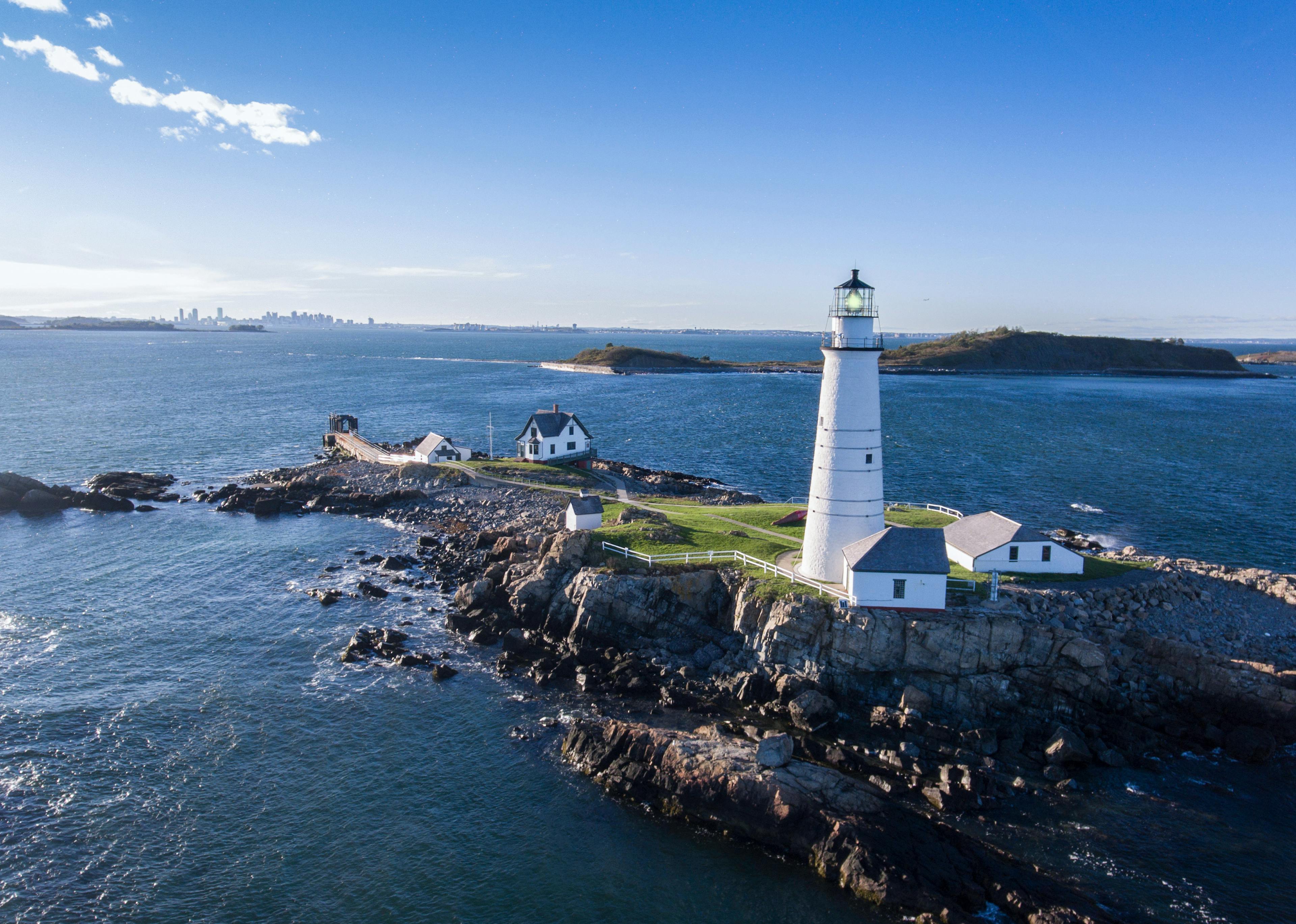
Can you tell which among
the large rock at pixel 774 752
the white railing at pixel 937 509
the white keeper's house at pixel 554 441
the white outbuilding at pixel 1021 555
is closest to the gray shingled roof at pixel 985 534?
the white outbuilding at pixel 1021 555

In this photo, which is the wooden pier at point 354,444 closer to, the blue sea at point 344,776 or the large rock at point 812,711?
the blue sea at point 344,776

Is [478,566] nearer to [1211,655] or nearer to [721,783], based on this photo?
[721,783]

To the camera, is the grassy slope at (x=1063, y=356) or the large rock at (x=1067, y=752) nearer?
the large rock at (x=1067, y=752)

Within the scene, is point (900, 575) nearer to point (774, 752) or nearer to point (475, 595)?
point (774, 752)

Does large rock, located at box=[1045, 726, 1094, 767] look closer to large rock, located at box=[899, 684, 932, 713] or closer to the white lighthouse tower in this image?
large rock, located at box=[899, 684, 932, 713]

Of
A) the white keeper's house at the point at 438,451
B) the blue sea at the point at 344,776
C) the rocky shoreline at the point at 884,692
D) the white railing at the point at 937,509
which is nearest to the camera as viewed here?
the blue sea at the point at 344,776

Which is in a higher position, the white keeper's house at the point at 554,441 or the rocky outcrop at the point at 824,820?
the white keeper's house at the point at 554,441
